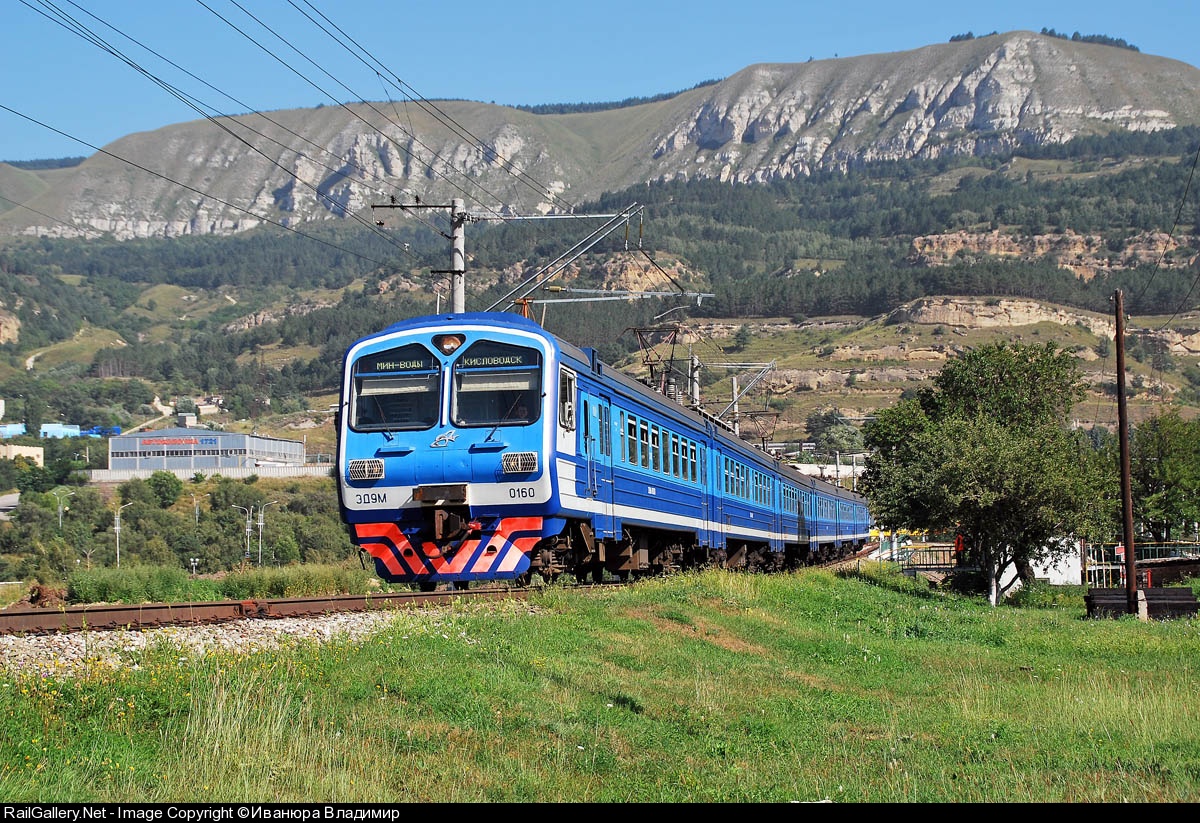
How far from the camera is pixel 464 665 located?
42.6 feet

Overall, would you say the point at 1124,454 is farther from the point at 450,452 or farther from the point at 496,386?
the point at 450,452

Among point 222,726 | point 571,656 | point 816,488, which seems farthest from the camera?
point 816,488

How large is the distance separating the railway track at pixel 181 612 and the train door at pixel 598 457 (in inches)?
100

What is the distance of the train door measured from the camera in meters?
20.2

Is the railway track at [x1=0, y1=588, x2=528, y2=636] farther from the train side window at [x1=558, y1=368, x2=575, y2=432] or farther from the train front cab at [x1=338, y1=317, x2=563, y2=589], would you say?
the train side window at [x1=558, y1=368, x2=575, y2=432]

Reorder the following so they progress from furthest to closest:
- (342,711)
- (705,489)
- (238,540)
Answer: (238,540), (705,489), (342,711)

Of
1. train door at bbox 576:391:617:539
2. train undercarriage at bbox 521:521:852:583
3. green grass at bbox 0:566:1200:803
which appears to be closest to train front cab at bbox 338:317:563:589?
train undercarriage at bbox 521:521:852:583

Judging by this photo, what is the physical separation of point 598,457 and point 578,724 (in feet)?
31.9

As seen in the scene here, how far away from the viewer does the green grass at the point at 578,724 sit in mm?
9078

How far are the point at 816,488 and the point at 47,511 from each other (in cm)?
7472

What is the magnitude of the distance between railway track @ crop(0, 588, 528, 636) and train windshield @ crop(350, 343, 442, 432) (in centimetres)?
254

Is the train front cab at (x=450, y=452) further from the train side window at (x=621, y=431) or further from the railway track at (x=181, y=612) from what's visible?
the train side window at (x=621, y=431)

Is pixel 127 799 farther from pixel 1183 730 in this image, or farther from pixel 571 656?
pixel 1183 730

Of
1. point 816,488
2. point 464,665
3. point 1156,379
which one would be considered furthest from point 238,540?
point 1156,379
